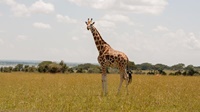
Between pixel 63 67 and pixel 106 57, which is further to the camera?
pixel 63 67

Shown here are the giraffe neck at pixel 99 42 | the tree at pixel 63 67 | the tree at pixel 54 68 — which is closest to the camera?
the giraffe neck at pixel 99 42

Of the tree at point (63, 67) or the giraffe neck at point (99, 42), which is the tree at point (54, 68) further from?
the giraffe neck at point (99, 42)

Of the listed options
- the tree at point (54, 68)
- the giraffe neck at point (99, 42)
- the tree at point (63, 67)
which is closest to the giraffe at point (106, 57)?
the giraffe neck at point (99, 42)

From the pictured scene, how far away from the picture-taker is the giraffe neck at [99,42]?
1862cm

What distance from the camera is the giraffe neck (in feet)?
61.1

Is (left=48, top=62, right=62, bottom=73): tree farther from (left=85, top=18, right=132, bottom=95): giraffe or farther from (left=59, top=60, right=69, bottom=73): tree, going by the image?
(left=85, top=18, right=132, bottom=95): giraffe

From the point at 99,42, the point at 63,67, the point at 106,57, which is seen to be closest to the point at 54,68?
the point at 63,67

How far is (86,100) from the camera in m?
15.6

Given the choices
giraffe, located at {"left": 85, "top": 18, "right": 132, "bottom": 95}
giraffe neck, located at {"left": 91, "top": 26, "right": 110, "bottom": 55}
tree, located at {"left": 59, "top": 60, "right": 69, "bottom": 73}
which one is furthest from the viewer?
tree, located at {"left": 59, "top": 60, "right": 69, "bottom": 73}

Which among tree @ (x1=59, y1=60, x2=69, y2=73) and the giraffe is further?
tree @ (x1=59, y1=60, x2=69, y2=73)

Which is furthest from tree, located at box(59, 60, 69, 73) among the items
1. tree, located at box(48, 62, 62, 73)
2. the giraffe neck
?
the giraffe neck

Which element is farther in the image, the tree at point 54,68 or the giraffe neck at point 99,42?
the tree at point 54,68

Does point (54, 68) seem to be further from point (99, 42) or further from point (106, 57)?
point (106, 57)

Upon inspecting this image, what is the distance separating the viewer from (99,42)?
1870 cm
